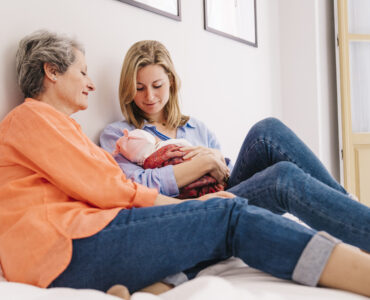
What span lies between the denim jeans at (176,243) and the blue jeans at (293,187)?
0.19 m

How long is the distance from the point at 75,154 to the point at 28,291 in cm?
37

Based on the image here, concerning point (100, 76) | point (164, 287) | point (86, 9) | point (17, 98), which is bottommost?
point (164, 287)

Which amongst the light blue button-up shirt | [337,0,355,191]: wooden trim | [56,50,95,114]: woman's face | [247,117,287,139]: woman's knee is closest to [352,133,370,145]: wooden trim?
[337,0,355,191]: wooden trim

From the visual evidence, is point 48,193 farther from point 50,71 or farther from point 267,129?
point 267,129

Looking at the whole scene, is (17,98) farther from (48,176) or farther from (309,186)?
(309,186)

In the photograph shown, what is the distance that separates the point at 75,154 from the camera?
1087mm

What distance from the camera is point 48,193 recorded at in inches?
42.4

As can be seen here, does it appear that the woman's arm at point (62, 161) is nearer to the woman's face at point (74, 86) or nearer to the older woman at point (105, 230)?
the older woman at point (105, 230)

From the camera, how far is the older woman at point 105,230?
3.10 ft

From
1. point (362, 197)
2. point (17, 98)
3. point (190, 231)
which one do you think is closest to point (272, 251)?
point (190, 231)

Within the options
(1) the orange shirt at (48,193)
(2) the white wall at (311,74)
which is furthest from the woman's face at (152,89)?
(2) the white wall at (311,74)

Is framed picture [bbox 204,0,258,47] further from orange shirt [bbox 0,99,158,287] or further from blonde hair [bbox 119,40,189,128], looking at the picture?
orange shirt [bbox 0,99,158,287]

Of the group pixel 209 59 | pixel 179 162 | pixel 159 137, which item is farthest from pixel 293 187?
pixel 209 59

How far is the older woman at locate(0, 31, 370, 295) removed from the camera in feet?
3.10
